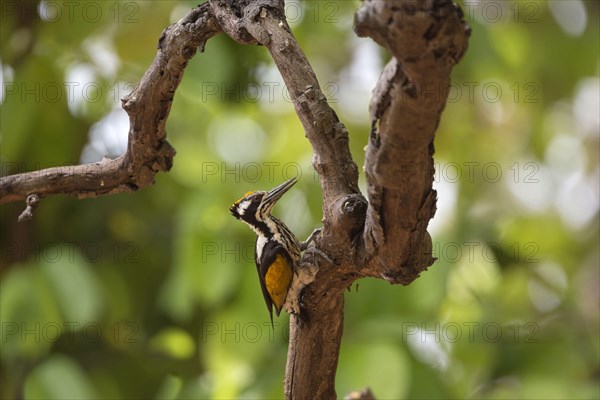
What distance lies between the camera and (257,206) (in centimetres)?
329

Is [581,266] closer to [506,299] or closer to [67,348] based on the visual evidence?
[506,299]

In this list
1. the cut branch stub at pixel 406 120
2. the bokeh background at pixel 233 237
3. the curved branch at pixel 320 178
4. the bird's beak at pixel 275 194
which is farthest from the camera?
the bokeh background at pixel 233 237

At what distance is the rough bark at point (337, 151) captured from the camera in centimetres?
157

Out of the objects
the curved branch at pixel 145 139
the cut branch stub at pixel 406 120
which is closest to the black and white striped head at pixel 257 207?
the curved branch at pixel 145 139

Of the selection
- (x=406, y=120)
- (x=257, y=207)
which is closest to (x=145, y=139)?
(x=257, y=207)

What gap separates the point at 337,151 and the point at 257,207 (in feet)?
3.54

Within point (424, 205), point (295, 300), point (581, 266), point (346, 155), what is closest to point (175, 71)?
point (346, 155)

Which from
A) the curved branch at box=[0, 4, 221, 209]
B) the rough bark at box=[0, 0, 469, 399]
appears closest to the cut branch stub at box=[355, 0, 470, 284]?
the rough bark at box=[0, 0, 469, 399]

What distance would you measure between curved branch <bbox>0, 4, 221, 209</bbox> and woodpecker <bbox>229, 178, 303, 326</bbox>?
1.67ft

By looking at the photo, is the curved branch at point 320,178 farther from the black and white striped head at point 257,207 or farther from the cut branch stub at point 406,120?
the black and white striped head at point 257,207

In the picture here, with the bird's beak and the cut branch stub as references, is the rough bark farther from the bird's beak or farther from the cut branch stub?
the bird's beak

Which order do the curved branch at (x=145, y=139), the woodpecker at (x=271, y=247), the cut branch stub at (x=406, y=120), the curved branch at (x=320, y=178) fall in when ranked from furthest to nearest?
1. the woodpecker at (x=271, y=247)
2. the curved branch at (x=145, y=139)
3. the curved branch at (x=320, y=178)
4. the cut branch stub at (x=406, y=120)

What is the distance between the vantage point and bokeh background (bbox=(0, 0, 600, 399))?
13.0 ft

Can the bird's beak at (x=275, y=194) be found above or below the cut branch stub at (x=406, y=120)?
above
